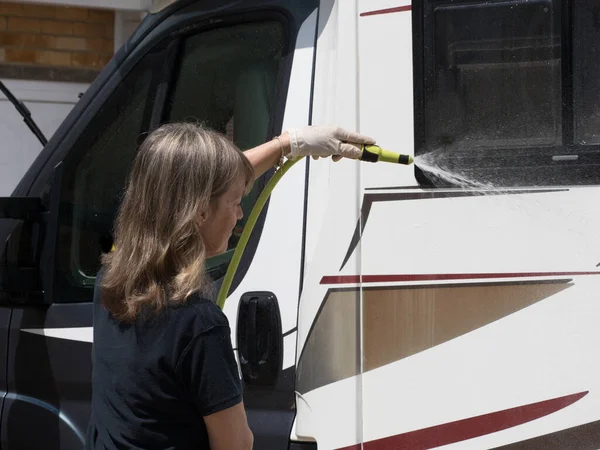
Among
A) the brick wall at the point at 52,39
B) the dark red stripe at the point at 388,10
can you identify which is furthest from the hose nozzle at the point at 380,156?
the brick wall at the point at 52,39

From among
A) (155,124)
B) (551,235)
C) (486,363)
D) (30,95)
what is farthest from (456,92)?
(30,95)

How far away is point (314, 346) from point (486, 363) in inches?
17.8

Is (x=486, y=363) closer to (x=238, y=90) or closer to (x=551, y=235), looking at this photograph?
(x=551, y=235)

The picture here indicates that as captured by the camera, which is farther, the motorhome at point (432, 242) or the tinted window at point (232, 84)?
the tinted window at point (232, 84)

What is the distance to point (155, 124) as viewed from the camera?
10.5 ft

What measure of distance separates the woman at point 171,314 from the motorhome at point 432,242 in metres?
0.59

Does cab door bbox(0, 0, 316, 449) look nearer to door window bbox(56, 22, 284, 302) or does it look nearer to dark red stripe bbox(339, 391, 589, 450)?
door window bbox(56, 22, 284, 302)

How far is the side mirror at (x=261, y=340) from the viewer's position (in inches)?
103

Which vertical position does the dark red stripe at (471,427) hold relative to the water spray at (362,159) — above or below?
below

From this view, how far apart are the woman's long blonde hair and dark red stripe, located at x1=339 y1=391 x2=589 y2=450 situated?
31.0 inches

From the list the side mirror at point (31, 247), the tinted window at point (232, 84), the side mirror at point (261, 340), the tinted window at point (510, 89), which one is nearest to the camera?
the tinted window at point (510, 89)

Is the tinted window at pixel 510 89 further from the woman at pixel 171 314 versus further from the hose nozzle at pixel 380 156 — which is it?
the woman at pixel 171 314

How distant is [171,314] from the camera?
1751 mm

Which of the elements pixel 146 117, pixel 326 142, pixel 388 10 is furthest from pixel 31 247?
pixel 388 10
